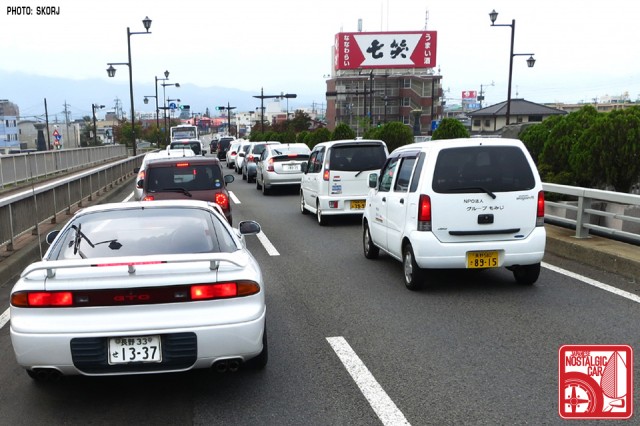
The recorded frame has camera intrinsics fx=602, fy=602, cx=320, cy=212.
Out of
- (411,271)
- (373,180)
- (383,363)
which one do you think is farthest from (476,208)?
(383,363)

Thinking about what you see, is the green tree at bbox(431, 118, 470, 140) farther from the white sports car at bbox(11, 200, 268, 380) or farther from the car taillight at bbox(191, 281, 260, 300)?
the white sports car at bbox(11, 200, 268, 380)

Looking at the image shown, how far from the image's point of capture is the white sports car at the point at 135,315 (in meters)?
3.90

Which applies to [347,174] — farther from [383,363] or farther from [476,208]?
[383,363]

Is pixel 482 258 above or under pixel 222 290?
under

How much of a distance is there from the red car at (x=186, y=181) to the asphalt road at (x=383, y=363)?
2360mm

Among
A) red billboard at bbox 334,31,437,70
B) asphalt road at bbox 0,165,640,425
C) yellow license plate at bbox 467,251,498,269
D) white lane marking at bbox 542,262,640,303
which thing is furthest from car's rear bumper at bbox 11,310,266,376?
red billboard at bbox 334,31,437,70

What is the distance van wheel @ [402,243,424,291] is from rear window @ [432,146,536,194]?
980 millimetres

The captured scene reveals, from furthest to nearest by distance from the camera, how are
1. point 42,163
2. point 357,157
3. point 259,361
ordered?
point 42,163, point 357,157, point 259,361

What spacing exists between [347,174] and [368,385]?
908cm

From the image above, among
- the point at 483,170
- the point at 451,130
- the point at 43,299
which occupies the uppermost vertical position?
the point at 451,130

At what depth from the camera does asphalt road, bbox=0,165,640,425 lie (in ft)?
13.5

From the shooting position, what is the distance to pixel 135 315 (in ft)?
12.9

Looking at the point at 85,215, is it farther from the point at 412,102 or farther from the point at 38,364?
the point at 412,102

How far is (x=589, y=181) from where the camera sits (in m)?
12.5
